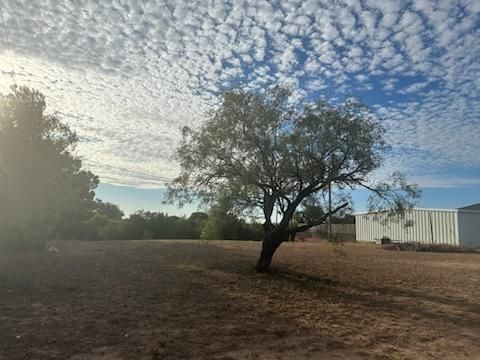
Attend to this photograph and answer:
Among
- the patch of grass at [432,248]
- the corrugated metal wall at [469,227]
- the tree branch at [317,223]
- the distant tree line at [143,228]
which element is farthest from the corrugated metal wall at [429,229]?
the tree branch at [317,223]

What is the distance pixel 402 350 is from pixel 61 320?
18.8 ft

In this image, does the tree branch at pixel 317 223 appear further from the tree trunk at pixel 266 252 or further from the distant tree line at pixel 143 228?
the distant tree line at pixel 143 228

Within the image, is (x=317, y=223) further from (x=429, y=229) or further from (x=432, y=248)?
(x=429, y=229)

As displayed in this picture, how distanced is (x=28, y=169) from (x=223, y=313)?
11.7 metres

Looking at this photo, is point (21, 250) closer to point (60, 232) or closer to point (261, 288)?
point (261, 288)

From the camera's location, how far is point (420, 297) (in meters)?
11.5

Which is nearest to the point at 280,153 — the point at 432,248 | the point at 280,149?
the point at 280,149

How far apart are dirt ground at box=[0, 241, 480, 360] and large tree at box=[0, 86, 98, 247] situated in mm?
1983

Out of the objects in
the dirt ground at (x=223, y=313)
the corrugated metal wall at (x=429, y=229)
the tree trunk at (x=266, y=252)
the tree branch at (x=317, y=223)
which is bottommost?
the dirt ground at (x=223, y=313)

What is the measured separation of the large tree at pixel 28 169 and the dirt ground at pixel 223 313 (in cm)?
198

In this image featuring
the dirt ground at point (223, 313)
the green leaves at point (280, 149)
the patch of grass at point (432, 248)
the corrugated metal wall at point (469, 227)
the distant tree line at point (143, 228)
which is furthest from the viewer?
the distant tree line at point (143, 228)

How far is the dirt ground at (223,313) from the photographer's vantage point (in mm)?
6242

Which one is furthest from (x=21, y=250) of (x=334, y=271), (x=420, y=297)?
(x=420, y=297)

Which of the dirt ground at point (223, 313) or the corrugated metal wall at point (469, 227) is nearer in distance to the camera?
the dirt ground at point (223, 313)
